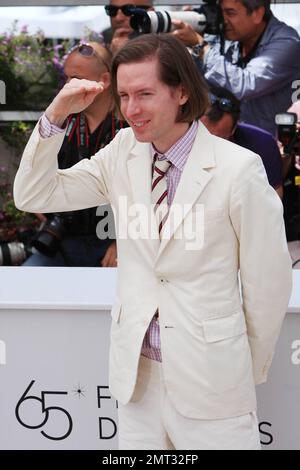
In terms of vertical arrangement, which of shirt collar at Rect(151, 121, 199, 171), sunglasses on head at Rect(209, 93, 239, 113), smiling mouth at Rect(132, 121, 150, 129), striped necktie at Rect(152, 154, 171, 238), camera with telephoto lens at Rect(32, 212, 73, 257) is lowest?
camera with telephoto lens at Rect(32, 212, 73, 257)

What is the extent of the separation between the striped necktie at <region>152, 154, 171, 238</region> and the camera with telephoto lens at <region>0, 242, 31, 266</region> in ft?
5.85

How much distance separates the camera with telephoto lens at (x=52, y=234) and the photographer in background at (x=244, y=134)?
73 centimetres

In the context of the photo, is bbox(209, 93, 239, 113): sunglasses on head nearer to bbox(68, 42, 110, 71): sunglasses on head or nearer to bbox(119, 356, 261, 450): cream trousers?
bbox(68, 42, 110, 71): sunglasses on head

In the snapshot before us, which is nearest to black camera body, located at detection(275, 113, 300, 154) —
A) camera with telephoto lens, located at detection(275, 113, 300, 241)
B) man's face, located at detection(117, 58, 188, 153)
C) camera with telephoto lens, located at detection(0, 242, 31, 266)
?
camera with telephoto lens, located at detection(275, 113, 300, 241)

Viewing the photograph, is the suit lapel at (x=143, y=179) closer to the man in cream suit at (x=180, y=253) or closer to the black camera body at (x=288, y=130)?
the man in cream suit at (x=180, y=253)

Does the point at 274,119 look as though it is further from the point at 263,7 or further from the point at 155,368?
the point at 155,368

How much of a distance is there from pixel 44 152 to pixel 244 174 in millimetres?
435

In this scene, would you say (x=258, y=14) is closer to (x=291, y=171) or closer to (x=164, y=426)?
(x=291, y=171)

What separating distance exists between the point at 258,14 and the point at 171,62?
1.80 m

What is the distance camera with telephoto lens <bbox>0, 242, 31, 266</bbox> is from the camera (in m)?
3.30

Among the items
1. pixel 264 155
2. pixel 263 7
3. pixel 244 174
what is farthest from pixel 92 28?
pixel 244 174

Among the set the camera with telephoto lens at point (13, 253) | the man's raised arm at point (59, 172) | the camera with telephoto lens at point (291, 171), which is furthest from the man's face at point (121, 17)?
the man's raised arm at point (59, 172)

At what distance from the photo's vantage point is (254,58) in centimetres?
318

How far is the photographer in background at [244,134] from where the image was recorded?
122 inches
